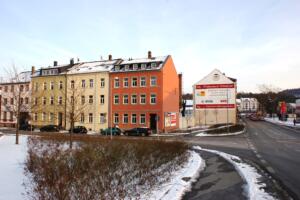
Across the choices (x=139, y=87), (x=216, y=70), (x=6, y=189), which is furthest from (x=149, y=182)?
(x=216, y=70)

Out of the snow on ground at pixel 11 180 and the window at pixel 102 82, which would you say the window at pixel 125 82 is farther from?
the snow on ground at pixel 11 180

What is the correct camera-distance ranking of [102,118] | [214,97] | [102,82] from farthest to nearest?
1. [214,97]
2. [102,82]
3. [102,118]

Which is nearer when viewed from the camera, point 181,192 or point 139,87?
point 181,192

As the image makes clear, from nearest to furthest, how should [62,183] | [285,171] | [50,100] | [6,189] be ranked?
[62,183] → [6,189] → [285,171] → [50,100]

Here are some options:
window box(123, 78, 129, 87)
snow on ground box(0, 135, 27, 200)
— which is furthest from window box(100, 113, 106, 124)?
snow on ground box(0, 135, 27, 200)

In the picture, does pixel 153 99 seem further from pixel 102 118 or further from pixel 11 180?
pixel 11 180

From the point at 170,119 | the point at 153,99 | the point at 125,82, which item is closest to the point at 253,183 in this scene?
the point at 153,99

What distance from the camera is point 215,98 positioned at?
50.6m

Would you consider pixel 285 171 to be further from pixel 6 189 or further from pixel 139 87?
pixel 139 87

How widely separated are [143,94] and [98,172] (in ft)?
132

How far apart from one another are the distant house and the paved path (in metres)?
35.5

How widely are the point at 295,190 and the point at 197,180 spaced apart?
10.0ft

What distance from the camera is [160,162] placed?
10828 mm

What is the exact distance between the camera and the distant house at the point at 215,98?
50906mm
